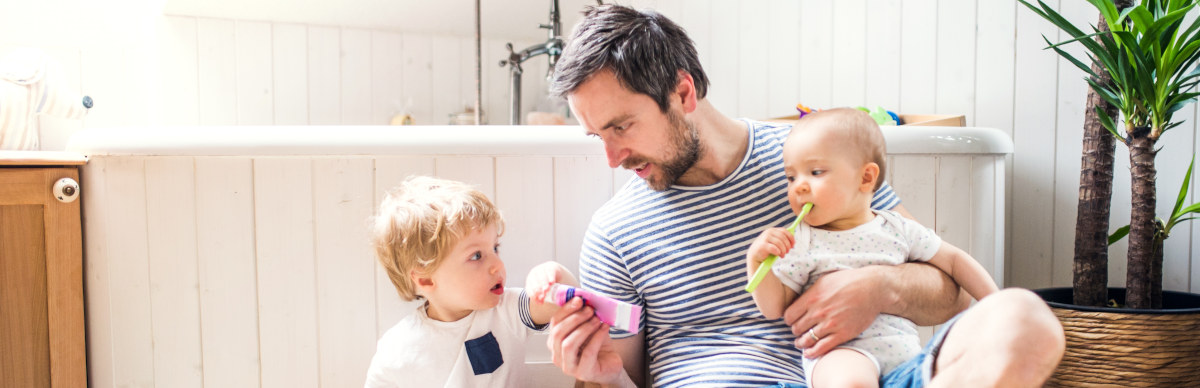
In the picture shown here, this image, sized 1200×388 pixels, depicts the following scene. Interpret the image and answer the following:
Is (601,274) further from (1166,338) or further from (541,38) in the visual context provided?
(541,38)

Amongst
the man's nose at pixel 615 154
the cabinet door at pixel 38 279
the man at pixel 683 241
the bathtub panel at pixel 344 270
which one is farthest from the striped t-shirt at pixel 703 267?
the cabinet door at pixel 38 279

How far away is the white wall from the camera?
60.7 inches

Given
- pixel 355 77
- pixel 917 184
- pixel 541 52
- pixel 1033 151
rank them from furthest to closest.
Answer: pixel 355 77, pixel 541 52, pixel 1033 151, pixel 917 184

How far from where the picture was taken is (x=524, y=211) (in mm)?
1196

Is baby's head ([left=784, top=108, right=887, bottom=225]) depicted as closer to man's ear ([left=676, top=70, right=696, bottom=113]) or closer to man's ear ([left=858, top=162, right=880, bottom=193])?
man's ear ([left=858, top=162, right=880, bottom=193])

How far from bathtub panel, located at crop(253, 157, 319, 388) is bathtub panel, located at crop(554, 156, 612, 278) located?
0.40m

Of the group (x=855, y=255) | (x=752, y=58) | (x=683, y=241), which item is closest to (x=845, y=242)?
(x=855, y=255)

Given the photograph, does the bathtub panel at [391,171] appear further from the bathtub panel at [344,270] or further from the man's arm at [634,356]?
the man's arm at [634,356]

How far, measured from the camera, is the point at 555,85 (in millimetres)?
1041

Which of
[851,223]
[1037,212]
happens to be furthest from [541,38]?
[851,223]

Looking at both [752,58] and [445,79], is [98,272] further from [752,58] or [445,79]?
[752,58]

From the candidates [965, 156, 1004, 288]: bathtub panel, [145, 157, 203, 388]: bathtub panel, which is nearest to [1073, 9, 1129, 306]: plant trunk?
[965, 156, 1004, 288]: bathtub panel

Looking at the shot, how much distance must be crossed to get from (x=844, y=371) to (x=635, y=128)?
0.42 m

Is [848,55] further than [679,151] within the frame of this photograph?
Yes
